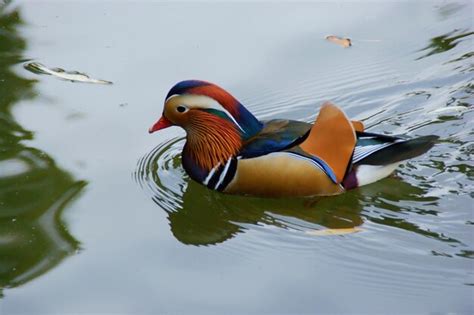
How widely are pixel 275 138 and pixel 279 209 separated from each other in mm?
403

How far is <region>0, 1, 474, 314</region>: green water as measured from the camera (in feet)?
14.2

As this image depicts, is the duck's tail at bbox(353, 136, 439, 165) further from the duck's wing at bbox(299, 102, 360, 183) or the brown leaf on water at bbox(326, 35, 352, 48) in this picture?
the brown leaf on water at bbox(326, 35, 352, 48)

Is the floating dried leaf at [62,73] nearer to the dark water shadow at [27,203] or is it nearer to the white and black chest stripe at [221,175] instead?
the dark water shadow at [27,203]

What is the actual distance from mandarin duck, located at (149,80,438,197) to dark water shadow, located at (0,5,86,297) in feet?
2.35

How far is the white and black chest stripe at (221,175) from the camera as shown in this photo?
5.21 meters

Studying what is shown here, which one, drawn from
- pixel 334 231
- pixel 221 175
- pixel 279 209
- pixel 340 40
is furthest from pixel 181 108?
pixel 340 40

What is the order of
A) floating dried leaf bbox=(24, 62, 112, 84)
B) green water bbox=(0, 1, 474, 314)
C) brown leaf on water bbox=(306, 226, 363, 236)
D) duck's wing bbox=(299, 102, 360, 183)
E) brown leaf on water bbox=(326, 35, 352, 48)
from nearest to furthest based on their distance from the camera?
green water bbox=(0, 1, 474, 314) < brown leaf on water bbox=(306, 226, 363, 236) < duck's wing bbox=(299, 102, 360, 183) < floating dried leaf bbox=(24, 62, 112, 84) < brown leaf on water bbox=(326, 35, 352, 48)

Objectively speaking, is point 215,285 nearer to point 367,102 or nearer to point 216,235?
point 216,235

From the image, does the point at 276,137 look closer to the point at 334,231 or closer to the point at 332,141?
the point at 332,141

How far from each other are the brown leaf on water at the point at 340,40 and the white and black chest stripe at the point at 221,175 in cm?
204

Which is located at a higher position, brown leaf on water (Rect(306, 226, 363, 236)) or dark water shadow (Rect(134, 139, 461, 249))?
dark water shadow (Rect(134, 139, 461, 249))

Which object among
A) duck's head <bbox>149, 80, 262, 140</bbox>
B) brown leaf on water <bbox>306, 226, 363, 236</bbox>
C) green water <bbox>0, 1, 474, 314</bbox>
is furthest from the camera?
duck's head <bbox>149, 80, 262, 140</bbox>

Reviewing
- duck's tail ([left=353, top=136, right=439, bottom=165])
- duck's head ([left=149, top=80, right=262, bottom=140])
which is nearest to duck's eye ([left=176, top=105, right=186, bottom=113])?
duck's head ([left=149, top=80, right=262, bottom=140])

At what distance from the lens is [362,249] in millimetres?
4566
